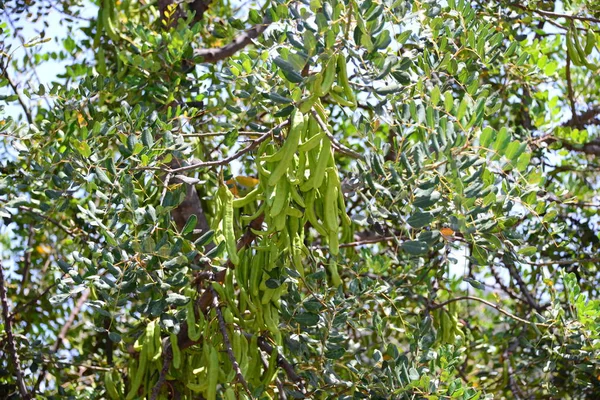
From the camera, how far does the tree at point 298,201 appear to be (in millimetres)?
1579

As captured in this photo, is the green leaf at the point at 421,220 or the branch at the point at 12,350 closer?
the green leaf at the point at 421,220

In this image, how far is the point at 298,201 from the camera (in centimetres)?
158

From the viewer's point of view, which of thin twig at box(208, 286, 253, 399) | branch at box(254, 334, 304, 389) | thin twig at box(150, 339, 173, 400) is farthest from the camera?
branch at box(254, 334, 304, 389)

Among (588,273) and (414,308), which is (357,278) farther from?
(588,273)

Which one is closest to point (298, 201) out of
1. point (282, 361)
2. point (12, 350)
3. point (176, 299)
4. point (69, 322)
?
point (176, 299)

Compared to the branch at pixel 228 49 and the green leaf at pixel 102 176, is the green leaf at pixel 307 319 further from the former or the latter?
the branch at pixel 228 49

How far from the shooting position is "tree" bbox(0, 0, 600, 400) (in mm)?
1579

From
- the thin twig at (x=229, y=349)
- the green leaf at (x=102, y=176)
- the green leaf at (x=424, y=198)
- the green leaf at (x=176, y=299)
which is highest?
the green leaf at (x=102, y=176)

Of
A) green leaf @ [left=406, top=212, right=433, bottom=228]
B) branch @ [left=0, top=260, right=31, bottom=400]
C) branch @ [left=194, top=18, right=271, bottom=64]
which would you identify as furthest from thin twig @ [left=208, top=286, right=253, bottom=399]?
branch @ [left=194, top=18, right=271, bottom=64]

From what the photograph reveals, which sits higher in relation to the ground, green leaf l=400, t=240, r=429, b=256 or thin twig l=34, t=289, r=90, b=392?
thin twig l=34, t=289, r=90, b=392

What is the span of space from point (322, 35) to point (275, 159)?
0.24 meters

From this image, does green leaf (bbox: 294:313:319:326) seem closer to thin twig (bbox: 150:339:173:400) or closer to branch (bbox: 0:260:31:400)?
thin twig (bbox: 150:339:173:400)

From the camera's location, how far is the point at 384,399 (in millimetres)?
1927

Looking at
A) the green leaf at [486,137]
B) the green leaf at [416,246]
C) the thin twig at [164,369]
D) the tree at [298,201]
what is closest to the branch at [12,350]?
the tree at [298,201]
